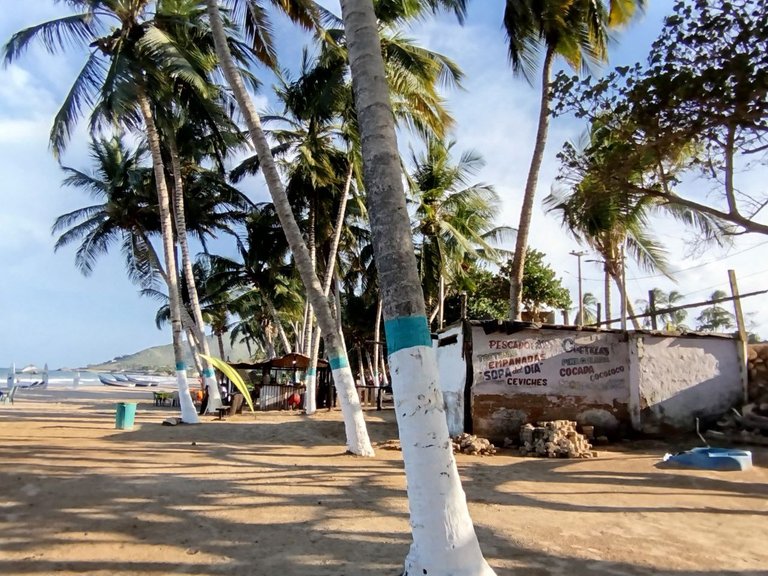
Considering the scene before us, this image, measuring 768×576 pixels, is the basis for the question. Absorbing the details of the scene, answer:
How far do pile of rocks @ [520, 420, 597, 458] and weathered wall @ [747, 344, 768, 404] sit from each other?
5030 mm

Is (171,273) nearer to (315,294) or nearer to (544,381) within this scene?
(315,294)

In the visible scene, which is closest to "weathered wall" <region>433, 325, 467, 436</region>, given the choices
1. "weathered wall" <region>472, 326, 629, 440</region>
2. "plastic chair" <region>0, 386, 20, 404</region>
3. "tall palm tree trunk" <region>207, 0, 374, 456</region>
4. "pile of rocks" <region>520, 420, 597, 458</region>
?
"weathered wall" <region>472, 326, 629, 440</region>

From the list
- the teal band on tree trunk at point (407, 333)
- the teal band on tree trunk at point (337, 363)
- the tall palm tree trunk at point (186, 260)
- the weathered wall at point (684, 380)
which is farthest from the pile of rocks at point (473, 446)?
the tall palm tree trunk at point (186, 260)

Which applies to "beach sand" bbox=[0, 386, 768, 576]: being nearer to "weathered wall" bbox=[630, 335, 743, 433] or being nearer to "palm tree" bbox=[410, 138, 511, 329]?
"weathered wall" bbox=[630, 335, 743, 433]

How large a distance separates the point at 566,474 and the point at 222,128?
13.3m

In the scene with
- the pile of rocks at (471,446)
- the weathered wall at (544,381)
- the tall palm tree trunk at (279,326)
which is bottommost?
the pile of rocks at (471,446)

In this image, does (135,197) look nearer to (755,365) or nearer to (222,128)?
(222,128)

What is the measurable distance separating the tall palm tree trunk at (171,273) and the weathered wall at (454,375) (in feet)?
23.3

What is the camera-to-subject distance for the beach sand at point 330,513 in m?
4.73

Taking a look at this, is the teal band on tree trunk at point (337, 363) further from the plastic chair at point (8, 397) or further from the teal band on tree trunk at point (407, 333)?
the plastic chair at point (8, 397)

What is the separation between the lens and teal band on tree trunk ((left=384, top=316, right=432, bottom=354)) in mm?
3988

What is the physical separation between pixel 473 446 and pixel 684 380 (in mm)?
5751

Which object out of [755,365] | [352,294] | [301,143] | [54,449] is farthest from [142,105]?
[352,294]

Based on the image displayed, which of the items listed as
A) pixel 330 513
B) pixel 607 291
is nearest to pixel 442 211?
pixel 607 291
